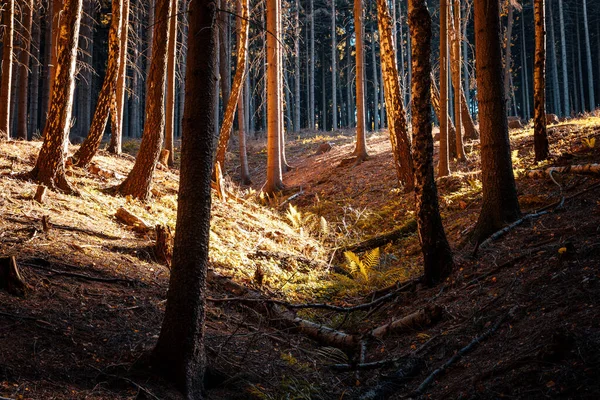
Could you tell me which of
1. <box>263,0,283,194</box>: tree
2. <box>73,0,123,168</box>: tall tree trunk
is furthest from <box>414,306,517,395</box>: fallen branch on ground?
<box>263,0,283,194</box>: tree

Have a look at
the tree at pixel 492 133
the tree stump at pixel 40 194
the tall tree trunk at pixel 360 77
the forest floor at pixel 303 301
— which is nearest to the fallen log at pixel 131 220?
the forest floor at pixel 303 301

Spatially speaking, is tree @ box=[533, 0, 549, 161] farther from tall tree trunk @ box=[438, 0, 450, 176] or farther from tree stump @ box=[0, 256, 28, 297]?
tree stump @ box=[0, 256, 28, 297]

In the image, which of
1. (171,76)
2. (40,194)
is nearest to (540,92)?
(171,76)

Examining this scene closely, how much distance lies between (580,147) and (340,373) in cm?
901

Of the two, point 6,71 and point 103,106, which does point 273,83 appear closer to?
point 103,106

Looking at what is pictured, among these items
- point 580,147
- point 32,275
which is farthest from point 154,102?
point 580,147

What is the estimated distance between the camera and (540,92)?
38.1ft

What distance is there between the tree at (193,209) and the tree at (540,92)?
31.3 ft

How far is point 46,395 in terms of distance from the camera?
356 centimetres

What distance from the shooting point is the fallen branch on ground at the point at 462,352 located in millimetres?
4609

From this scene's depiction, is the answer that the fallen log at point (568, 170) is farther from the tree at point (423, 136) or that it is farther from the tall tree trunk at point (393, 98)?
the tree at point (423, 136)

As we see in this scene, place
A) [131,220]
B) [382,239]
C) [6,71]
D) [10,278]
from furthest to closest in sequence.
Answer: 1. [6,71]
2. [382,239]
3. [131,220]
4. [10,278]

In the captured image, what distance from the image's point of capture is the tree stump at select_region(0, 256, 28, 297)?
483 centimetres

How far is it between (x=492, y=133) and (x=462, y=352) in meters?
4.38
